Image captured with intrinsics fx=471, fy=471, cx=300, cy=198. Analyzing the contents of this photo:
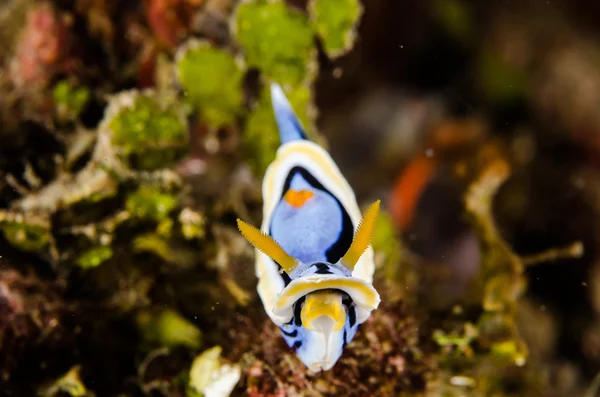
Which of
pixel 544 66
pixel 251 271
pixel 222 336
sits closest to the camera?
pixel 222 336

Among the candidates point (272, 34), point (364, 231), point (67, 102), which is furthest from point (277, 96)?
point (364, 231)

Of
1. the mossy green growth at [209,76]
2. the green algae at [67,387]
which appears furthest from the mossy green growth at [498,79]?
the green algae at [67,387]

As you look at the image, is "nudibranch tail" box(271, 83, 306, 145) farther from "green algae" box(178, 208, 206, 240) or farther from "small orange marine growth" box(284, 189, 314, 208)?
"green algae" box(178, 208, 206, 240)

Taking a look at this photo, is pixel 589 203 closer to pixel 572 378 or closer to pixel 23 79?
pixel 572 378

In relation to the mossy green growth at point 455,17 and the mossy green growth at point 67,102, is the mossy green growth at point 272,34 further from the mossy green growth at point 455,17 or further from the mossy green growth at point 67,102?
the mossy green growth at point 455,17

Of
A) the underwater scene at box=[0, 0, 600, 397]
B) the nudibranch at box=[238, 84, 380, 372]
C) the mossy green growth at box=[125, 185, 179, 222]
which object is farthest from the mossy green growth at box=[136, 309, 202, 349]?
the nudibranch at box=[238, 84, 380, 372]

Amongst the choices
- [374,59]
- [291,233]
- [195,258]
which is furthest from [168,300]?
[374,59]

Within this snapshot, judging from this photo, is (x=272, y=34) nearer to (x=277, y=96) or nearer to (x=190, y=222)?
(x=277, y=96)
